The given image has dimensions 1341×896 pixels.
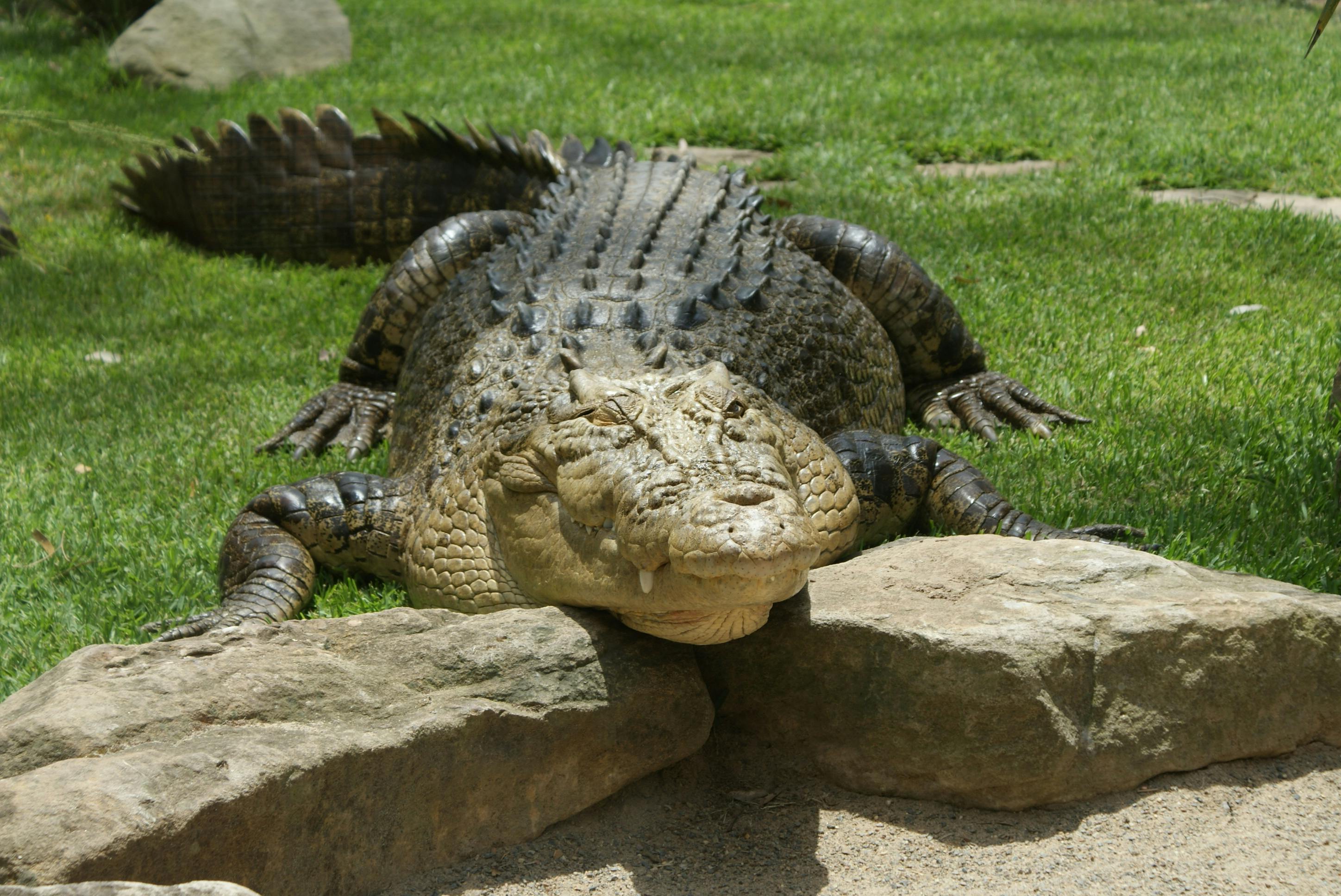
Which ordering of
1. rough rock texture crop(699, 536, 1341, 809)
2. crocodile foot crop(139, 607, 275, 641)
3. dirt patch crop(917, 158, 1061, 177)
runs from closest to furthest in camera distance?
1. rough rock texture crop(699, 536, 1341, 809)
2. crocodile foot crop(139, 607, 275, 641)
3. dirt patch crop(917, 158, 1061, 177)

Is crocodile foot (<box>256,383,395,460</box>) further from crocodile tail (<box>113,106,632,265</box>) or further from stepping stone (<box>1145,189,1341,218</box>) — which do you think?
stepping stone (<box>1145,189,1341,218</box>)

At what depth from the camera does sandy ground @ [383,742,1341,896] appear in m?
2.26

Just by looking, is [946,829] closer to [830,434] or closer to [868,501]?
[868,501]

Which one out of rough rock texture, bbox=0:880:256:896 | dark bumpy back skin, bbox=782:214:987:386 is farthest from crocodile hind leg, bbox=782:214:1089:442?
rough rock texture, bbox=0:880:256:896

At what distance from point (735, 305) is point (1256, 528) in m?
1.62

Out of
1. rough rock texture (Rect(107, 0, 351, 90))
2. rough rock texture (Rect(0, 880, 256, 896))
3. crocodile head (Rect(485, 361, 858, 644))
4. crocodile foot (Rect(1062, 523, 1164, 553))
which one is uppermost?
rough rock texture (Rect(107, 0, 351, 90))

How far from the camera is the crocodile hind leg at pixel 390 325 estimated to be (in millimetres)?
4656

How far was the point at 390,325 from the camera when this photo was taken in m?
4.81

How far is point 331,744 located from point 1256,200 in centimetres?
645

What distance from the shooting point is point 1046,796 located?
248 centimetres

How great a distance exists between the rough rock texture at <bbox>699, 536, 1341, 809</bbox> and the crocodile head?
0.88 feet

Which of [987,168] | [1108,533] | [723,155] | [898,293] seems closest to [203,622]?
[1108,533]

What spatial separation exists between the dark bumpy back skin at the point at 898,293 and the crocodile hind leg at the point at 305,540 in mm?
2070

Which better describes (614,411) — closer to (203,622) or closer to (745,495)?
(745,495)
